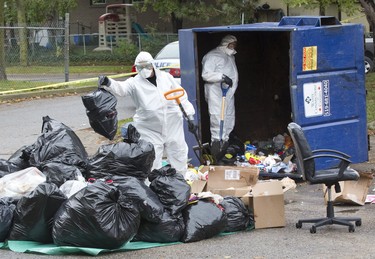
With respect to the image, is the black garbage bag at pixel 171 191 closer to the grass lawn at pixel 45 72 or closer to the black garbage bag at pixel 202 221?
the black garbage bag at pixel 202 221

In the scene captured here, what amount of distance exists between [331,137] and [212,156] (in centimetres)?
168

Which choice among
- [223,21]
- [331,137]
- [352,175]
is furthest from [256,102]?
[223,21]

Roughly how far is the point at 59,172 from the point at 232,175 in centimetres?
197

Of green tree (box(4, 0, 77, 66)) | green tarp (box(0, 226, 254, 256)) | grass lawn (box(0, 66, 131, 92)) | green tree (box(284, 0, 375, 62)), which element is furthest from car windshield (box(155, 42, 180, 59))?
green tree (box(4, 0, 77, 66))

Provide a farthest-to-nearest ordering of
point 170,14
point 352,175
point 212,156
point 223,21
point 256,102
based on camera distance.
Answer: point 170,14 → point 223,21 → point 256,102 → point 212,156 → point 352,175

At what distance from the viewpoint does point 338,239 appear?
7496 mm

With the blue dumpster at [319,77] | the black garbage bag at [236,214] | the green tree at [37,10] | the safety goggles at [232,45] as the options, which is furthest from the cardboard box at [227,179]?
the green tree at [37,10]

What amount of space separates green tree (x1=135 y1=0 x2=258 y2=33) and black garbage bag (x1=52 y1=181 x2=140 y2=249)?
23.2 m

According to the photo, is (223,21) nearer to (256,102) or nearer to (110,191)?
(256,102)

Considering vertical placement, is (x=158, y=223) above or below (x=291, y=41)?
below

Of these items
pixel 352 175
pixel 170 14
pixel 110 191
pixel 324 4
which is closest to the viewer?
pixel 110 191

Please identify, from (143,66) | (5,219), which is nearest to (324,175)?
(143,66)

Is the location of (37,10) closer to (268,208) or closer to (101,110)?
(101,110)

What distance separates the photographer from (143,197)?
24.1 ft
